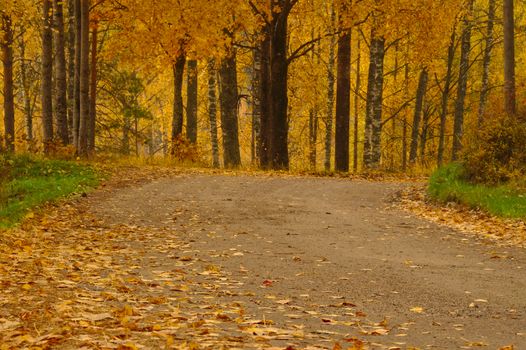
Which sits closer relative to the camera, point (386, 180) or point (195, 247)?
point (195, 247)

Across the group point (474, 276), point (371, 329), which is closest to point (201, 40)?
point (474, 276)

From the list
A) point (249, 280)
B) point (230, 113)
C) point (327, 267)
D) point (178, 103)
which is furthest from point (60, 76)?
point (249, 280)

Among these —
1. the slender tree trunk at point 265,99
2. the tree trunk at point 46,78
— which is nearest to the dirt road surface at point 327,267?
the tree trunk at point 46,78

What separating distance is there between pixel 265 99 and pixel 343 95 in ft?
9.34

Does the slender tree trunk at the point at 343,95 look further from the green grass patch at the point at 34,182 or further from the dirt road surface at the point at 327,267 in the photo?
the green grass patch at the point at 34,182

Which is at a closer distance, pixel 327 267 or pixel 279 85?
pixel 327 267

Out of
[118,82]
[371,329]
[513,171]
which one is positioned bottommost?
[371,329]

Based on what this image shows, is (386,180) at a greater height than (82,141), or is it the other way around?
(82,141)

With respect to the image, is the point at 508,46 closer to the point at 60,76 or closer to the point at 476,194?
the point at 476,194

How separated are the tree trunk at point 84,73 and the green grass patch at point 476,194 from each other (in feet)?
32.5

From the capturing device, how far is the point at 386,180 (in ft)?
68.3

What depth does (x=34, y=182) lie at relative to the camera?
1628 centimetres

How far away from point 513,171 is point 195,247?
26.5 ft

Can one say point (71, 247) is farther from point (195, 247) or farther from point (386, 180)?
point (386, 180)
